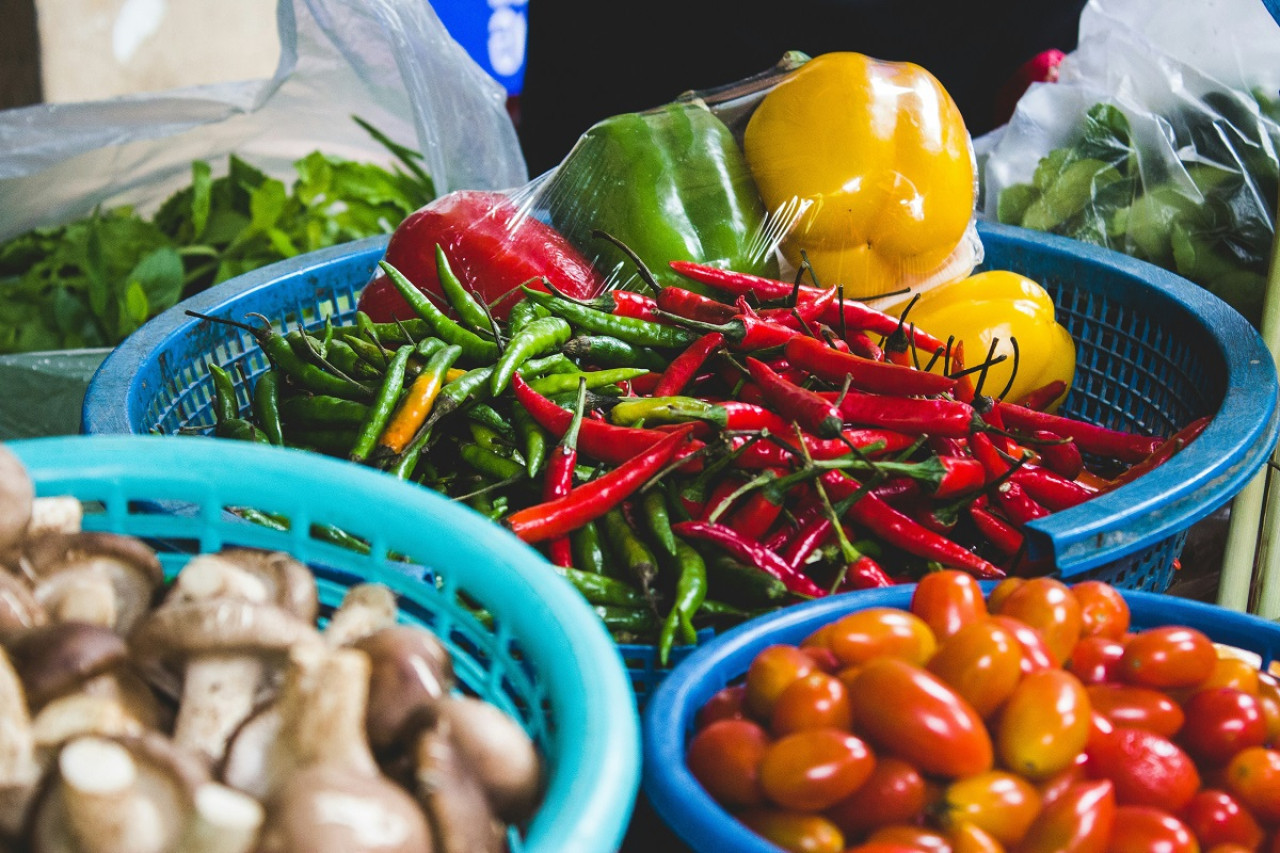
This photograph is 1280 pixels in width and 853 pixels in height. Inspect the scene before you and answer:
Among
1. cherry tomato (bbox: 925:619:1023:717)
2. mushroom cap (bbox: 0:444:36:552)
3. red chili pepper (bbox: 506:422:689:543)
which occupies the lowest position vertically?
red chili pepper (bbox: 506:422:689:543)

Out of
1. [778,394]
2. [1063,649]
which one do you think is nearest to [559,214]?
[778,394]

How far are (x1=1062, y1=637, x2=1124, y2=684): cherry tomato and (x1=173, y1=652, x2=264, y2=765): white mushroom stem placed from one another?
700 mm

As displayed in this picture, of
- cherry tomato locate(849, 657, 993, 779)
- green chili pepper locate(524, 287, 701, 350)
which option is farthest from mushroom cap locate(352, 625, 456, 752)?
green chili pepper locate(524, 287, 701, 350)

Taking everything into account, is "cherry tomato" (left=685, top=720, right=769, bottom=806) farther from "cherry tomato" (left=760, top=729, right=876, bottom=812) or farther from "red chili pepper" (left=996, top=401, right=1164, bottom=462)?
"red chili pepper" (left=996, top=401, right=1164, bottom=462)

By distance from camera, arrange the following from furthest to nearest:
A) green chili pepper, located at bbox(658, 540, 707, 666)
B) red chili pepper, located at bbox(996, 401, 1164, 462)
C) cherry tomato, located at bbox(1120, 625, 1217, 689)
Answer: red chili pepper, located at bbox(996, 401, 1164, 462), green chili pepper, located at bbox(658, 540, 707, 666), cherry tomato, located at bbox(1120, 625, 1217, 689)

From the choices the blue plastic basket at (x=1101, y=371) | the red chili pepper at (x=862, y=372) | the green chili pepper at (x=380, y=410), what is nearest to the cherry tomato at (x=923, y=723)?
the blue plastic basket at (x=1101, y=371)

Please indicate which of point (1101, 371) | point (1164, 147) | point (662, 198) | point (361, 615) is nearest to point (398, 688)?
point (361, 615)

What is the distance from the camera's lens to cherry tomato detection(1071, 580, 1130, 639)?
0.99 meters

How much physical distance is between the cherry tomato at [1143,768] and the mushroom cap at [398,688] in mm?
532

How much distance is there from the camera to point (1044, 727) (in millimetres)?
815

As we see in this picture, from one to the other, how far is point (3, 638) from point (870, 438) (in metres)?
1.02

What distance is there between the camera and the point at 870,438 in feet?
4.65

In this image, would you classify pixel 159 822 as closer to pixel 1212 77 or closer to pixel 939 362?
pixel 939 362

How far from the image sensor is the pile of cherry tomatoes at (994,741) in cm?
79
